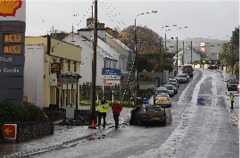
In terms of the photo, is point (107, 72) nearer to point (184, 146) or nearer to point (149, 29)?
point (184, 146)

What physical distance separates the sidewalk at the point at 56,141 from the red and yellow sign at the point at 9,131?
0.56 meters

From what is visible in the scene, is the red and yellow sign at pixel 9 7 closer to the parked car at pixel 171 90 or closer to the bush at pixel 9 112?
the bush at pixel 9 112

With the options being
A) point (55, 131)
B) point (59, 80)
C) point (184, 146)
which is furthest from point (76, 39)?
point (184, 146)

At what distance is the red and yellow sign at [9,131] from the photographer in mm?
21062

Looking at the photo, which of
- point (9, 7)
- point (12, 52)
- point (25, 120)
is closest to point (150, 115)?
point (25, 120)

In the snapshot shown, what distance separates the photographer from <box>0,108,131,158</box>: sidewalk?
1842 centimetres

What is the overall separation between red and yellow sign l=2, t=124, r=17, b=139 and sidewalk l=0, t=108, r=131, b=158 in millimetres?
561

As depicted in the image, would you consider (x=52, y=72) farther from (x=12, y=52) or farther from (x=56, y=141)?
(x=56, y=141)

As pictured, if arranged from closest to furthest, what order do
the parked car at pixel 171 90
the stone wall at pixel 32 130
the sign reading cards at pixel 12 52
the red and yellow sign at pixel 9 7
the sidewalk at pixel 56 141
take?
the sidewalk at pixel 56 141, the stone wall at pixel 32 130, the red and yellow sign at pixel 9 7, the sign reading cards at pixel 12 52, the parked car at pixel 171 90

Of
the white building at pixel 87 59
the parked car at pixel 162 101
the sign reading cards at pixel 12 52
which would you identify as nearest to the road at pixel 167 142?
the sign reading cards at pixel 12 52

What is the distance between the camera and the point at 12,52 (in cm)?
2478

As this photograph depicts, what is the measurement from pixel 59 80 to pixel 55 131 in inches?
569

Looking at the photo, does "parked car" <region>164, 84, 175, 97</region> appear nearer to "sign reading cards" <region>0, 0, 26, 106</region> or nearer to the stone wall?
the stone wall

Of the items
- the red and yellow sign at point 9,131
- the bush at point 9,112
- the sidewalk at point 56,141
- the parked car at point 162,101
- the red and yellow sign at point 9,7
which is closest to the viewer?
the sidewalk at point 56,141
